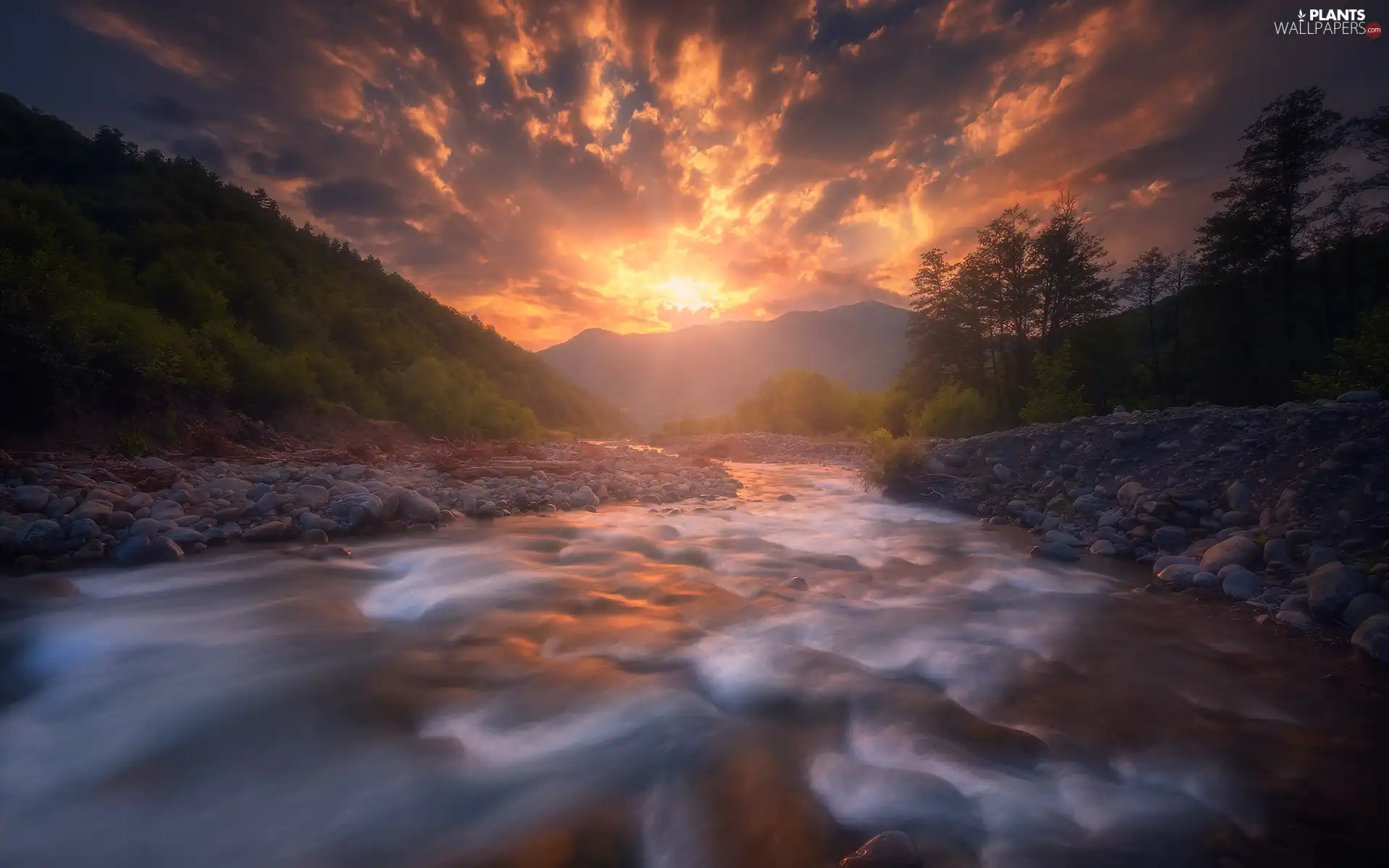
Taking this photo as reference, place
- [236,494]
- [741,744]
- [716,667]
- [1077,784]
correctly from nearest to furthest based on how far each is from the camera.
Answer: [1077,784] < [741,744] < [716,667] < [236,494]

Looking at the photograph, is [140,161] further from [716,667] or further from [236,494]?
[716,667]

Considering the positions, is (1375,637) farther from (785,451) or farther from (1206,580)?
(785,451)

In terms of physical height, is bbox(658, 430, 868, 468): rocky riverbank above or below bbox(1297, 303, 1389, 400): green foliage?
below

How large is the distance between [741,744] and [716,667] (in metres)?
0.82

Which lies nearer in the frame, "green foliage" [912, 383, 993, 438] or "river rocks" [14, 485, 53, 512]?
"river rocks" [14, 485, 53, 512]

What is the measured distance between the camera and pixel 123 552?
4.85 m

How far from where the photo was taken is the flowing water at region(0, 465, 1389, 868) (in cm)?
214

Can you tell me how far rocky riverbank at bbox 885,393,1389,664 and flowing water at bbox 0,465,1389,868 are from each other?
1.70ft

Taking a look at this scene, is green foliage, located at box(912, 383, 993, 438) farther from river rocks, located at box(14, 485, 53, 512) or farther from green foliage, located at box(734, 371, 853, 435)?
river rocks, located at box(14, 485, 53, 512)

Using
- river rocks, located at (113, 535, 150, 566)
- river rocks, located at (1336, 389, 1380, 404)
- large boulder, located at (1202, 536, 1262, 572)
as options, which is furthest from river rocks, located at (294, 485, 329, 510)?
river rocks, located at (1336, 389, 1380, 404)

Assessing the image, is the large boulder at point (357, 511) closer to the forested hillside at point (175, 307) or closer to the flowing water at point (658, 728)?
the flowing water at point (658, 728)

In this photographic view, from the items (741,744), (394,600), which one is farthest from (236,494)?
(741,744)

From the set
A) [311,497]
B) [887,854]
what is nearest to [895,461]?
[887,854]

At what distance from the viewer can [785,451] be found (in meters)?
22.3
